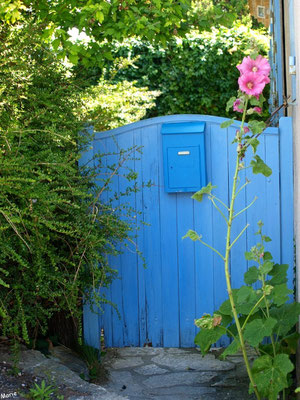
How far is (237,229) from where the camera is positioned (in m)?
4.26

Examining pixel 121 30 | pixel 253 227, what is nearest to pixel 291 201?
pixel 253 227

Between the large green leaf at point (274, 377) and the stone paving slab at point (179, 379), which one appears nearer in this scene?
the large green leaf at point (274, 377)

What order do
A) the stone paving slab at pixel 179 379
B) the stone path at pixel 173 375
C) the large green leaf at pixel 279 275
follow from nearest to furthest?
the large green leaf at pixel 279 275
the stone path at pixel 173 375
the stone paving slab at pixel 179 379

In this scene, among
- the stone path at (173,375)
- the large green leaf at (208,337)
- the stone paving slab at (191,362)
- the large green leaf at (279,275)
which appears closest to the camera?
the large green leaf at (208,337)

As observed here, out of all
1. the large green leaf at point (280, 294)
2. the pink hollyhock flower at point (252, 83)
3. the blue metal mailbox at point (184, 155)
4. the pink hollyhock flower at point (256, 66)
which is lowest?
the large green leaf at point (280, 294)

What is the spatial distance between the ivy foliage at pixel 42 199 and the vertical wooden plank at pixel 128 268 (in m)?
0.09

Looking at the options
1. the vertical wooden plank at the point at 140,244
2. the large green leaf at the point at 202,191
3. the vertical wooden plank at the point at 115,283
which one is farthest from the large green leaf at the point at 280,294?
→ the vertical wooden plank at the point at 115,283

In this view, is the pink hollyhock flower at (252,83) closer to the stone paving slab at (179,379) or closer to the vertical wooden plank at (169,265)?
the vertical wooden plank at (169,265)

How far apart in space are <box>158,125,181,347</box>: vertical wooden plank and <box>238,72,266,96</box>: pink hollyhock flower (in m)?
1.40

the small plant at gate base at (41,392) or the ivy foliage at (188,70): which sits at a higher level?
the ivy foliage at (188,70)

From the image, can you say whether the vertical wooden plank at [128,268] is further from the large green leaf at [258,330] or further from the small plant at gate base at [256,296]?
the large green leaf at [258,330]

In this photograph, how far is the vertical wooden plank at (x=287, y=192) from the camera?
4133 millimetres

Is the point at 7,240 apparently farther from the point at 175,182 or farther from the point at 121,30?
the point at 121,30

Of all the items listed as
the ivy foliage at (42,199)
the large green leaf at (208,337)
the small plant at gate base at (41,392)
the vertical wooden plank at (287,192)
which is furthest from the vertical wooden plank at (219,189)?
the small plant at gate base at (41,392)
